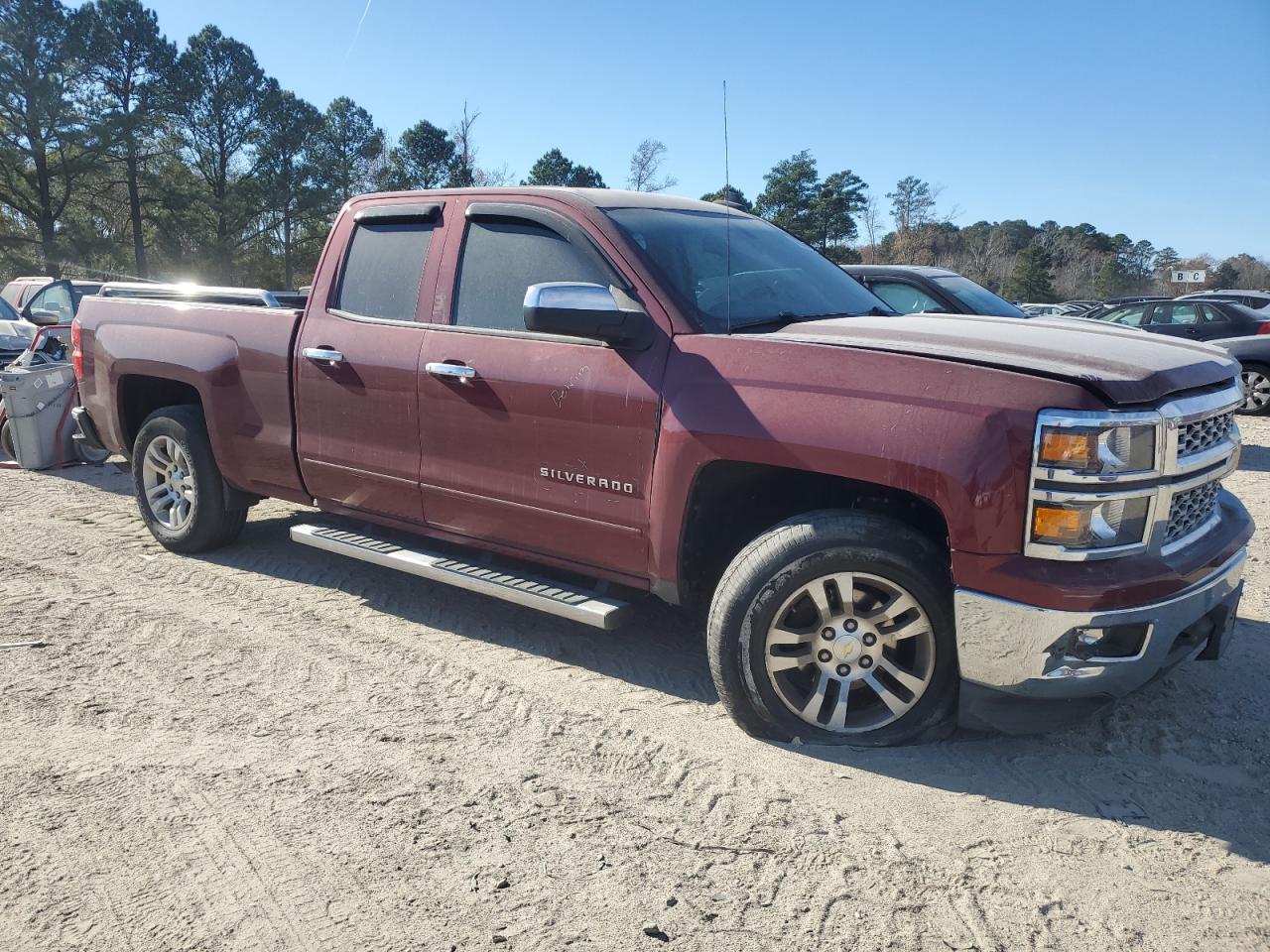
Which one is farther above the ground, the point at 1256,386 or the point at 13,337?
the point at 13,337

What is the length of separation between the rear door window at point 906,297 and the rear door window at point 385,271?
4.60 m

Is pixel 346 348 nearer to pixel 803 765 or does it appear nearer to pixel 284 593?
pixel 284 593

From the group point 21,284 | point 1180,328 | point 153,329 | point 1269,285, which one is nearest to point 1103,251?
point 1269,285

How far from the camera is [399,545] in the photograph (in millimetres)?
4754

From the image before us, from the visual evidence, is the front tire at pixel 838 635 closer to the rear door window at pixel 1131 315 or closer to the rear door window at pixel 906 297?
the rear door window at pixel 906 297

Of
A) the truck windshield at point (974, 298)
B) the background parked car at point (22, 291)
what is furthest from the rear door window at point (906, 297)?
the background parked car at point (22, 291)

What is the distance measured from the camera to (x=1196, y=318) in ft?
46.2

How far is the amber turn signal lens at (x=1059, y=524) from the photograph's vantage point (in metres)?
2.90

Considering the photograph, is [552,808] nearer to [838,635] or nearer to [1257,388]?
[838,635]

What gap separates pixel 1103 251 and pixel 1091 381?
56971mm

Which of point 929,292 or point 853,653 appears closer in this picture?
point 853,653

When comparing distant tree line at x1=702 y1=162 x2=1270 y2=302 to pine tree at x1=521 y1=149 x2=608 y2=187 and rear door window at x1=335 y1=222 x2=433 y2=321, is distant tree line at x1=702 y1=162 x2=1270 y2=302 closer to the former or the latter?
pine tree at x1=521 y1=149 x2=608 y2=187

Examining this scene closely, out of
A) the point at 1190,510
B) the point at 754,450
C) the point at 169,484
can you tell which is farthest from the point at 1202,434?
the point at 169,484

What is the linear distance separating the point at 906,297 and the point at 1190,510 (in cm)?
538
